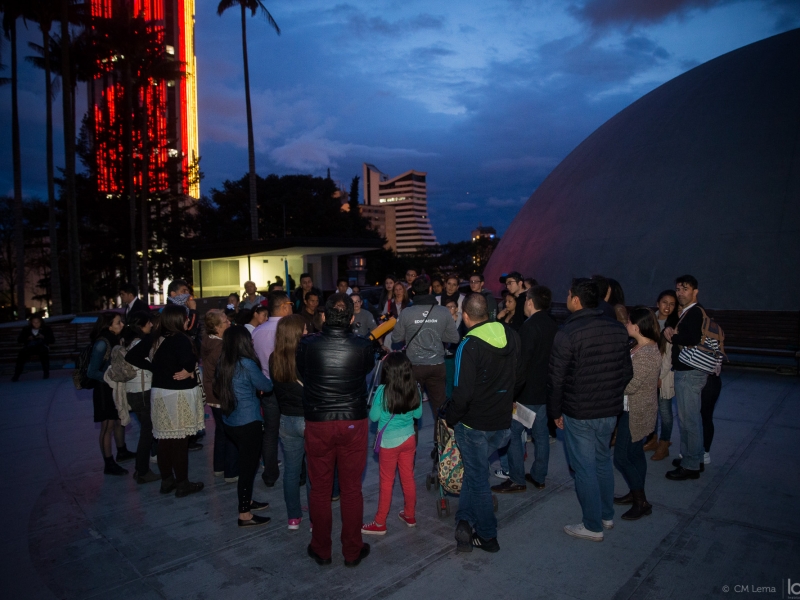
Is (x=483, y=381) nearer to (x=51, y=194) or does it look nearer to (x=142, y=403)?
(x=142, y=403)

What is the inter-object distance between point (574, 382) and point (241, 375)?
275cm

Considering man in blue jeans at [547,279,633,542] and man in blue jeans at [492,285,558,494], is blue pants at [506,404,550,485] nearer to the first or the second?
man in blue jeans at [492,285,558,494]

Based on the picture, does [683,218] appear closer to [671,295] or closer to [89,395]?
[671,295]

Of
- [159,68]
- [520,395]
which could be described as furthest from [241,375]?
[159,68]

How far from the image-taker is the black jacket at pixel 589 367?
3896mm

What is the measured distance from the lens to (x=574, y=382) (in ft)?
12.8

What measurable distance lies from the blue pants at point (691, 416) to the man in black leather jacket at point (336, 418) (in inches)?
134

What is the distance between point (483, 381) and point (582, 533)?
1498mm

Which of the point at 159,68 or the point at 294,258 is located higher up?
the point at 159,68

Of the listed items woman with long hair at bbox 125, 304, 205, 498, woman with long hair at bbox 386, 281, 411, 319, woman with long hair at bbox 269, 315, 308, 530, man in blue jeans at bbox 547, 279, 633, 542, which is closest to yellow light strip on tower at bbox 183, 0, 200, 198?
woman with long hair at bbox 386, 281, 411, 319

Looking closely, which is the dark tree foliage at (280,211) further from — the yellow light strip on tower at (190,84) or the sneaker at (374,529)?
the sneaker at (374,529)

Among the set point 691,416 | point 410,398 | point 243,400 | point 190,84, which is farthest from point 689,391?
point 190,84

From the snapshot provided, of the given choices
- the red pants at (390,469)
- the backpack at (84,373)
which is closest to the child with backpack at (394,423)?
the red pants at (390,469)

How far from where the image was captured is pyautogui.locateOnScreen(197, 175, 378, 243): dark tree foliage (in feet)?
137
